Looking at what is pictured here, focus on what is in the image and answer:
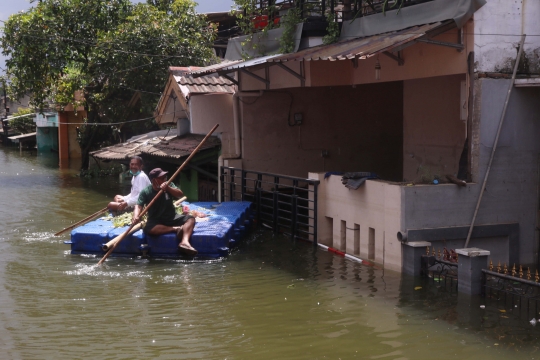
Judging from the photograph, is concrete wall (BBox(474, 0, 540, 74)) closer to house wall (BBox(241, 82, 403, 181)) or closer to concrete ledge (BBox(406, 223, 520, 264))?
concrete ledge (BBox(406, 223, 520, 264))

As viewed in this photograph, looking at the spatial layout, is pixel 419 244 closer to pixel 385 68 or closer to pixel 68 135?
pixel 385 68

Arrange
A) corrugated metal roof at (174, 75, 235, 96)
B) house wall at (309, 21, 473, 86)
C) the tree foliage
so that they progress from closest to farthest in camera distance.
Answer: house wall at (309, 21, 473, 86)
corrugated metal roof at (174, 75, 235, 96)
the tree foliage

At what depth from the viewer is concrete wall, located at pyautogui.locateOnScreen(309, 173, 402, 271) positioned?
1189cm

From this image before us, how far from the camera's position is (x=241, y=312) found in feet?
32.7

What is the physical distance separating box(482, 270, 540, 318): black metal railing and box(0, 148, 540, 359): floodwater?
30 cm

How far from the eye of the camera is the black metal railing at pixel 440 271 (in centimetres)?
1088

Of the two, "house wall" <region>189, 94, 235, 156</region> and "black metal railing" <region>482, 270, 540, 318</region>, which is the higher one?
"house wall" <region>189, 94, 235, 156</region>

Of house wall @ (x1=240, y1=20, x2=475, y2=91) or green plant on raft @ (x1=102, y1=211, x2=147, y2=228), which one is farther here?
green plant on raft @ (x1=102, y1=211, x2=147, y2=228)

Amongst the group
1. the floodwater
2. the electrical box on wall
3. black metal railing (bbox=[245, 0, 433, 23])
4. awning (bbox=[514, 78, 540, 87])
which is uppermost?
black metal railing (bbox=[245, 0, 433, 23])

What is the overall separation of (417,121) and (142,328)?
8.99m

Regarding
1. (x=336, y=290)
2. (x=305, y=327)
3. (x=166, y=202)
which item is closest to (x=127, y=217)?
(x=166, y=202)

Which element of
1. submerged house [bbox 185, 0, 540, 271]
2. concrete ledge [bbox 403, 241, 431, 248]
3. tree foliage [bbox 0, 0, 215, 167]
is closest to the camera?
concrete ledge [bbox 403, 241, 431, 248]

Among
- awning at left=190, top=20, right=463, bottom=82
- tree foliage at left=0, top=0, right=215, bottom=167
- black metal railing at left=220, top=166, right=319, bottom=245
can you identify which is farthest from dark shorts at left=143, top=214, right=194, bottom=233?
tree foliage at left=0, top=0, right=215, bottom=167

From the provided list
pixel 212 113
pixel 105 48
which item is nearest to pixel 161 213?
pixel 212 113
